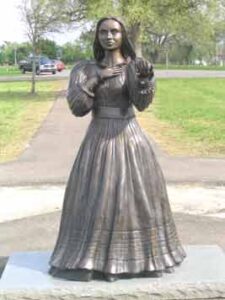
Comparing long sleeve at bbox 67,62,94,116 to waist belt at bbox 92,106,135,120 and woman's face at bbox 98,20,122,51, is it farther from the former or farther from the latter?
woman's face at bbox 98,20,122,51

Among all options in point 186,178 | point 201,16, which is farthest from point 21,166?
point 201,16

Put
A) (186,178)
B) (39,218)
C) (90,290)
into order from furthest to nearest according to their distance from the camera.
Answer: (186,178) → (39,218) → (90,290)

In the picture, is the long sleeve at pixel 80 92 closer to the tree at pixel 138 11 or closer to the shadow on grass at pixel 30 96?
the tree at pixel 138 11

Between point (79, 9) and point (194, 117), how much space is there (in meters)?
10.9

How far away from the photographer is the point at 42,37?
114ft

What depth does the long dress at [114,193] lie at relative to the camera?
4648 mm

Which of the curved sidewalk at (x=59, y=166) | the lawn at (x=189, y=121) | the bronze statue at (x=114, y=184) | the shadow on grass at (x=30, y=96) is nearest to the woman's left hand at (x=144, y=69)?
the bronze statue at (x=114, y=184)

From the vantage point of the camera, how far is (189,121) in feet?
67.1

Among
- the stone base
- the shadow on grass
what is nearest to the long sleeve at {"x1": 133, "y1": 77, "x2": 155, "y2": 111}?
the stone base

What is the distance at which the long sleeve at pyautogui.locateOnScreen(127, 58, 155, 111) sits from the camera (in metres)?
4.60

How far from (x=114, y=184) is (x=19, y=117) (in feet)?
58.9

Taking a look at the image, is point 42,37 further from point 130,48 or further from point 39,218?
point 130,48

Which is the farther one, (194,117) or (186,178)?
(194,117)

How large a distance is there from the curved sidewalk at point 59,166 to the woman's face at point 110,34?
5883 millimetres
